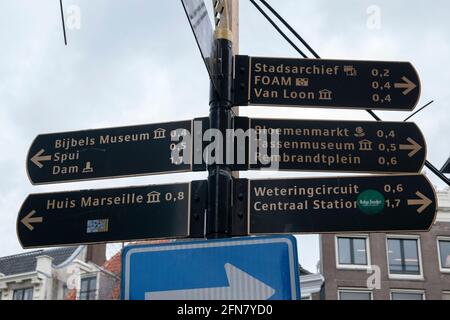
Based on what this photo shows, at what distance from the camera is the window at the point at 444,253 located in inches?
1021

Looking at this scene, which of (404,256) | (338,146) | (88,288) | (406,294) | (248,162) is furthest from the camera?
(88,288)

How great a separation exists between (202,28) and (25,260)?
34.1 meters

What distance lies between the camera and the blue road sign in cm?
302

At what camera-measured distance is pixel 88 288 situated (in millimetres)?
32688

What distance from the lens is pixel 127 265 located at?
3186 mm

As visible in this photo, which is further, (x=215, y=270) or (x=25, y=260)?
(x=25, y=260)

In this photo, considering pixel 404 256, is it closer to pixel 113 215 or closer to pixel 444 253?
pixel 444 253

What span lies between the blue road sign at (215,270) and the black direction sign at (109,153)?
96cm

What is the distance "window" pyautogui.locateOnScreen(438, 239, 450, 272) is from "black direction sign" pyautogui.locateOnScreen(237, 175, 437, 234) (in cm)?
2315

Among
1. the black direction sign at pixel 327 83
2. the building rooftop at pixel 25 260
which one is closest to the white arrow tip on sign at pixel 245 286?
the black direction sign at pixel 327 83

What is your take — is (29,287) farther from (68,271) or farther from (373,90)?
(373,90)

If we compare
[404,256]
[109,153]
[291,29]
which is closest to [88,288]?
[404,256]

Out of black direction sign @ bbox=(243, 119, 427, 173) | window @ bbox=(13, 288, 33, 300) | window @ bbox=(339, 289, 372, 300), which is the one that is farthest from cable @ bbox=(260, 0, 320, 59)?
window @ bbox=(13, 288, 33, 300)
